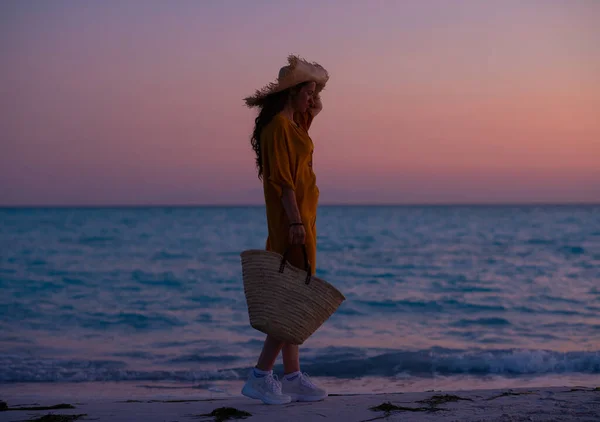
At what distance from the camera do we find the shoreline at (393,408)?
352 centimetres

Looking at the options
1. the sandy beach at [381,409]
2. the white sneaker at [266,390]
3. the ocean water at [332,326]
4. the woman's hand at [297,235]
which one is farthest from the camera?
the ocean water at [332,326]

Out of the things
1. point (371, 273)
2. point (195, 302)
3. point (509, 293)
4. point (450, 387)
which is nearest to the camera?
point (450, 387)

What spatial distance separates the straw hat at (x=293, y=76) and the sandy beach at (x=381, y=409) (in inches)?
68.4

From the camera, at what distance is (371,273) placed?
1816 cm

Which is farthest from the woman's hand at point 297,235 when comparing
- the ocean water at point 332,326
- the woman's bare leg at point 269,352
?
the ocean water at point 332,326

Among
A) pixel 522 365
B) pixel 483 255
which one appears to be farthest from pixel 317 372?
pixel 483 255

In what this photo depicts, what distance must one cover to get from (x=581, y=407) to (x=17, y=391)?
4.39 meters

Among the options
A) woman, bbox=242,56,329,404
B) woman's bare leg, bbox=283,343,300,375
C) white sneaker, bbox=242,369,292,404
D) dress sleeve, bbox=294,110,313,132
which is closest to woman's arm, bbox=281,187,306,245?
woman, bbox=242,56,329,404

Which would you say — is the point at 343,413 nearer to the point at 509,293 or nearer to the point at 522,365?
the point at 522,365

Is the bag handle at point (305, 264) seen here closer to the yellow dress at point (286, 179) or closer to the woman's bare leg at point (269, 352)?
the yellow dress at point (286, 179)

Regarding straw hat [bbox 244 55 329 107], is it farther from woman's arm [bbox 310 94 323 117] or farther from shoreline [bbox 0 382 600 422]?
shoreline [bbox 0 382 600 422]

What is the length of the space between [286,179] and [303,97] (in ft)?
1.80

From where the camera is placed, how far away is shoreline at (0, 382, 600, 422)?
352 cm

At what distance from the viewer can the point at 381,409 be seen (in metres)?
3.73
